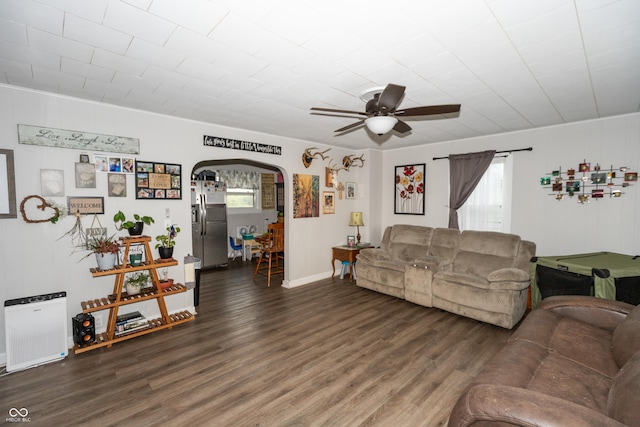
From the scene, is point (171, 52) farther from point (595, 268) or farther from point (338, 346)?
point (595, 268)

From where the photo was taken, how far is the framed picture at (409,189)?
5.51m

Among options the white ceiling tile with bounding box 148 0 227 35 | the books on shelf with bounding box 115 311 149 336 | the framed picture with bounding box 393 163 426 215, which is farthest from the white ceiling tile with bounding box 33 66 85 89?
the framed picture with bounding box 393 163 426 215

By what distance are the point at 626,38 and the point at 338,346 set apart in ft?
10.9

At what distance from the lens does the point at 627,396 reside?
126 centimetres

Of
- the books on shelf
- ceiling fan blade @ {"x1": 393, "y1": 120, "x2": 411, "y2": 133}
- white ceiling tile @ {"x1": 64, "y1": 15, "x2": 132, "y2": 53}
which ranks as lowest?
the books on shelf

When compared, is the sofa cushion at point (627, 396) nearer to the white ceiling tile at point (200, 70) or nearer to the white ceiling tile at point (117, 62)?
the white ceiling tile at point (200, 70)

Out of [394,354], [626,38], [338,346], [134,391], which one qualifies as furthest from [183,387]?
[626,38]

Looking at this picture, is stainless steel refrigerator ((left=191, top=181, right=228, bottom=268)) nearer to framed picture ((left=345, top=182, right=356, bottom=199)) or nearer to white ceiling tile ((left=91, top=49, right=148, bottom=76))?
framed picture ((left=345, top=182, right=356, bottom=199))

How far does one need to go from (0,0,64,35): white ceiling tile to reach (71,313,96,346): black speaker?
8.36 ft

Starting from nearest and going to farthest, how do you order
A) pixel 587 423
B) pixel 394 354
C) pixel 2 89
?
pixel 587 423 < pixel 2 89 < pixel 394 354

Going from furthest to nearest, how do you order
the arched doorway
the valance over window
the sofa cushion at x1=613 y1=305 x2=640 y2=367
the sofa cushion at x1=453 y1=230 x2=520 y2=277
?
1. the valance over window
2. the arched doorway
3. the sofa cushion at x1=453 y1=230 x2=520 y2=277
4. the sofa cushion at x1=613 y1=305 x2=640 y2=367

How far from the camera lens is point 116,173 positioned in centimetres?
324

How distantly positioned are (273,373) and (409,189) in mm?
4280

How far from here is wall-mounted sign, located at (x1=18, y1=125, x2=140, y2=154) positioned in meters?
2.75
